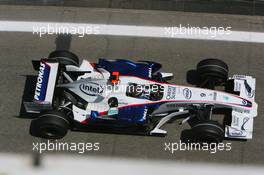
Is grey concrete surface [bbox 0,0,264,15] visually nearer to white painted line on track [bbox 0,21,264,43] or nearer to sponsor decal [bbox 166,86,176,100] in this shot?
white painted line on track [bbox 0,21,264,43]

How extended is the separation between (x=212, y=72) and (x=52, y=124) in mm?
3886

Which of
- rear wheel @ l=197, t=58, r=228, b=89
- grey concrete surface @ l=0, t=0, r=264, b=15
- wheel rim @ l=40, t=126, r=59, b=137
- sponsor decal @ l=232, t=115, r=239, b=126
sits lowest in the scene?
wheel rim @ l=40, t=126, r=59, b=137

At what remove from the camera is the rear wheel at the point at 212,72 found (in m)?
11.7

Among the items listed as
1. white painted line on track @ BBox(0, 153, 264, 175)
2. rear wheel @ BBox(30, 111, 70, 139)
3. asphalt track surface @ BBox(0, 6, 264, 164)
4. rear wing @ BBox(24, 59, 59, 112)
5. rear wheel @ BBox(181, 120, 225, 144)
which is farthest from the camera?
asphalt track surface @ BBox(0, 6, 264, 164)

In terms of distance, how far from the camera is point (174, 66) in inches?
504

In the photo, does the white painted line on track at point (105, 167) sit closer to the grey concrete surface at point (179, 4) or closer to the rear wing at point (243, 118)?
the rear wing at point (243, 118)

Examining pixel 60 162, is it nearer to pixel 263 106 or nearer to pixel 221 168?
pixel 221 168

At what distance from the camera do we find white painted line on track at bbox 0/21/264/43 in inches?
527

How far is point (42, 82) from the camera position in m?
11.1

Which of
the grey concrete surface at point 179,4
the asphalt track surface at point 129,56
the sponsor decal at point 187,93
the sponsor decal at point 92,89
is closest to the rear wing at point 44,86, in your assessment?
the sponsor decal at point 92,89

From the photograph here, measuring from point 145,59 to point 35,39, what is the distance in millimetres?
3036

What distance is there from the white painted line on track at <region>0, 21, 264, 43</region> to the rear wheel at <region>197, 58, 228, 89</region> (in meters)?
1.70

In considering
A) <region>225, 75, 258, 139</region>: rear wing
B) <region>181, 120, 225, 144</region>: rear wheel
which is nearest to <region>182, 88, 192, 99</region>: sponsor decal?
<region>181, 120, 225, 144</region>: rear wheel

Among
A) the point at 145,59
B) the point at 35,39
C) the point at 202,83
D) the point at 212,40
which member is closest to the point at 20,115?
the point at 35,39
